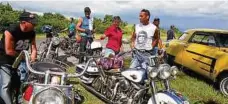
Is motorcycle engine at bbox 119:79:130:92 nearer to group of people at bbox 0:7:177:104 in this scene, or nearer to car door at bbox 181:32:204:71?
group of people at bbox 0:7:177:104

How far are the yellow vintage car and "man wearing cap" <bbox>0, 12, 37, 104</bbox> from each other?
16.8 feet

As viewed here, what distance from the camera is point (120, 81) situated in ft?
22.5

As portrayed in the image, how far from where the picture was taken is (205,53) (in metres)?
10.5

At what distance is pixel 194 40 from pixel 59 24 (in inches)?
889

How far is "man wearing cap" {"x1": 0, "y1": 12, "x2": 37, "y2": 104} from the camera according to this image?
561 centimetres

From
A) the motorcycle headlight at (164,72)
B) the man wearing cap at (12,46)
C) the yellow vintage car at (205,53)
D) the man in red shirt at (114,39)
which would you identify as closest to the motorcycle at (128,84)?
the motorcycle headlight at (164,72)

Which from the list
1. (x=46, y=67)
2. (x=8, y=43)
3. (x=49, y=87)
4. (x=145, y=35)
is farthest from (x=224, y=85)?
(x=49, y=87)

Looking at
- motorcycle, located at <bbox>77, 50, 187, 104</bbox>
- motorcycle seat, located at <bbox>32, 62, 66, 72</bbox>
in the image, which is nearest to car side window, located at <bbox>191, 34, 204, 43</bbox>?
motorcycle, located at <bbox>77, 50, 187, 104</bbox>

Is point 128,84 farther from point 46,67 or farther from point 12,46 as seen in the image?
point 46,67

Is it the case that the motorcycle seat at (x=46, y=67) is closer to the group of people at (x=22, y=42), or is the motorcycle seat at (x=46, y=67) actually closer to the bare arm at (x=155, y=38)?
the group of people at (x=22, y=42)

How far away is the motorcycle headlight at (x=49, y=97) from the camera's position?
13.1ft

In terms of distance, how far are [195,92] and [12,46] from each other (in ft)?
15.8

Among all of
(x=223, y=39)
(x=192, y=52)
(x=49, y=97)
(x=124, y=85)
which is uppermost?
(x=49, y=97)

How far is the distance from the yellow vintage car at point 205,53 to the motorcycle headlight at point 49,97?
19.9 feet
